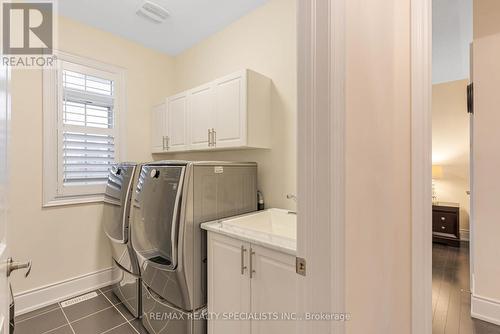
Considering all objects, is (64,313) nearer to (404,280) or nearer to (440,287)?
(404,280)

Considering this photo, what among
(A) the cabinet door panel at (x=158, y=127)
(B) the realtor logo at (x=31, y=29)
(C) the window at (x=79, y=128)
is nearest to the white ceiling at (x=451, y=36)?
(A) the cabinet door panel at (x=158, y=127)

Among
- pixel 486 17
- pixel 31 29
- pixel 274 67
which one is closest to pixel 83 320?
pixel 31 29

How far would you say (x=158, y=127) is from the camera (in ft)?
9.54

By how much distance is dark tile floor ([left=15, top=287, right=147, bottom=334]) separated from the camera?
1885 millimetres

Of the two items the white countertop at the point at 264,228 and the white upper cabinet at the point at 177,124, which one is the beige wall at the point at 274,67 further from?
the white upper cabinet at the point at 177,124

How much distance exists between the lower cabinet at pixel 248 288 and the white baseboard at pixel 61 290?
143 centimetres

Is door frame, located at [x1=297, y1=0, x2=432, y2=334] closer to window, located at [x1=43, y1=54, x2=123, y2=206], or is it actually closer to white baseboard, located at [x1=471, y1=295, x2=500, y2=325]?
white baseboard, located at [x1=471, y1=295, x2=500, y2=325]

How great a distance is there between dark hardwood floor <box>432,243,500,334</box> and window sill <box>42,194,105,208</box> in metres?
3.27

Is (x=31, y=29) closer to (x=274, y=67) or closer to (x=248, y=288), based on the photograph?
(x=274, y=67)

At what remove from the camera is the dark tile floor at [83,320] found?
188cm

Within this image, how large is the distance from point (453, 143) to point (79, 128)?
5.29 meters

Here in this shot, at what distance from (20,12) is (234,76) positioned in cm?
194

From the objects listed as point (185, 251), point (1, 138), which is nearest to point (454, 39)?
point (185, 251)

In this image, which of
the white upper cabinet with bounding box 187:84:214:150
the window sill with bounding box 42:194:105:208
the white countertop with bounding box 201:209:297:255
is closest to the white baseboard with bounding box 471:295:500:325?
the white countertop with bounding box 201:209:297:255
